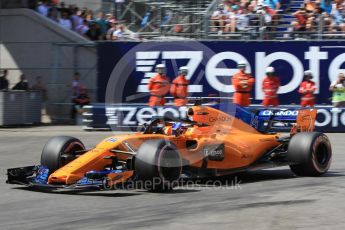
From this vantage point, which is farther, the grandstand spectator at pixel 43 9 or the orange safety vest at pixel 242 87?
the grandstand spectator at pixel 43 9

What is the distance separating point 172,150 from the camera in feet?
31.0

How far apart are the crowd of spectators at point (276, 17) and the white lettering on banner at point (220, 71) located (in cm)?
107

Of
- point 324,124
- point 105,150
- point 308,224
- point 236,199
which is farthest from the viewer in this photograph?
point 324,124

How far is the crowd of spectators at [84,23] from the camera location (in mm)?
24922

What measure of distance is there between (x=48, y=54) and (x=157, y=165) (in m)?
16.0

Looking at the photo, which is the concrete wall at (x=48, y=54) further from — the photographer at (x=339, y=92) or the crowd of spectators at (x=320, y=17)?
the photographer at (x=339, y=92)

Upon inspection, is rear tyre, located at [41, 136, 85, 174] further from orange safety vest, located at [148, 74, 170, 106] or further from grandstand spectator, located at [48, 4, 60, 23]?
grandstand spectator, located at [48, 4, 60, 23]

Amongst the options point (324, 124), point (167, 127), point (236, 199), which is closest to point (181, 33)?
point (324, 124)

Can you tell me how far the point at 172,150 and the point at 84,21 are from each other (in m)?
16.6

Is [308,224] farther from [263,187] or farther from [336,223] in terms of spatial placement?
[263,187]

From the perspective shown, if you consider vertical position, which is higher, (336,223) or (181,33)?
(181,33)

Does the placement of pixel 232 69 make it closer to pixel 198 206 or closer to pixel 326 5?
pixel 326 5

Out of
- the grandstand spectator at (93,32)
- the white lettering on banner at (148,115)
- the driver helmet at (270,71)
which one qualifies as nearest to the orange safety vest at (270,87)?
the driver helmet at (270,71)

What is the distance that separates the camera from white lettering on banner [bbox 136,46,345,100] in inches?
814
